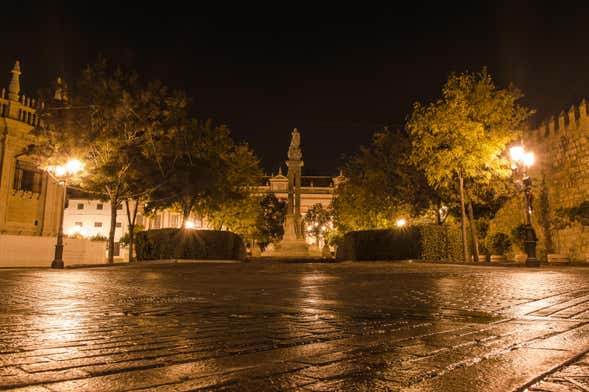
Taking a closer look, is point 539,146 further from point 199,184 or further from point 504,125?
point 199,184

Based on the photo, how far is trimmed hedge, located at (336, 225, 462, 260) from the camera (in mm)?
26797

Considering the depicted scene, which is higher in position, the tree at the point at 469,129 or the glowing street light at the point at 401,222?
the tree at the point at 469,129

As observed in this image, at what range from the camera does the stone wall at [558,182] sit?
82.7 ft

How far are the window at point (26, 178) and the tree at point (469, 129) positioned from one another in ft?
84.7

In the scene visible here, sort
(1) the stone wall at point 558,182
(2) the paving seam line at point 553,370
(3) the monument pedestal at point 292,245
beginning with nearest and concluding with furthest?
(2) the paving seam line at point 553,370 < (1) the stone wall at point 558,182 < (3) the monument pedestal at point 292,245

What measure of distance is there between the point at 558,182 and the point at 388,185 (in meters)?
10.7

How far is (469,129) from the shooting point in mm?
23469

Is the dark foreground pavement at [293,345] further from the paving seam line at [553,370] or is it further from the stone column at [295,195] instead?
the stone column at [295,195]

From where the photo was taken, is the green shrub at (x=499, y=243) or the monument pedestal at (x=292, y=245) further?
the monument pedestal at (x=292, y=245)

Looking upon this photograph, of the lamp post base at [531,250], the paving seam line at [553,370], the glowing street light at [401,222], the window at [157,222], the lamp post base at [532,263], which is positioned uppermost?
the window at [157,222]

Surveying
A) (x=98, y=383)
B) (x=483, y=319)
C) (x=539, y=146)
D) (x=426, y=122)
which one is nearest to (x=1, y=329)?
(x=98, y=383)

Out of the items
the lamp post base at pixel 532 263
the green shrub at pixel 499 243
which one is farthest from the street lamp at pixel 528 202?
the green shrub at pixel 499 243

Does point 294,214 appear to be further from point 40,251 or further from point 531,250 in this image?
point 531,250

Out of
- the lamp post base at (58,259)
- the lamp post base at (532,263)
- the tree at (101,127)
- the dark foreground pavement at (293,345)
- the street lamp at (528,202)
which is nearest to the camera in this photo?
the dark foreground pavement at (293,345)
